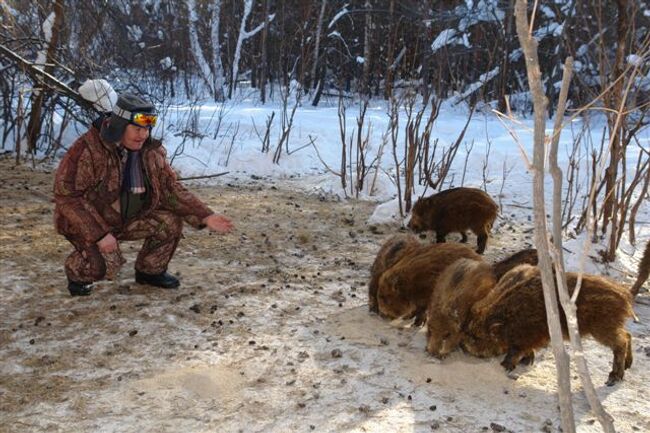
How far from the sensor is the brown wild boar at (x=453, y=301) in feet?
10.6

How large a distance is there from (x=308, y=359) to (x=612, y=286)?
155 cm

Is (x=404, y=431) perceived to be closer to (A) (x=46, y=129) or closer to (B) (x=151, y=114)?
(B) (x=151, y=114)

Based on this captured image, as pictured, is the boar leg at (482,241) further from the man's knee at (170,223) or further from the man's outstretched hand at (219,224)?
the man's knee at (170,223)

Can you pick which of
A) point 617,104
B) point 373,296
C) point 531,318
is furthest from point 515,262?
point 617,104

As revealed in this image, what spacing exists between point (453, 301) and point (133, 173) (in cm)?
210

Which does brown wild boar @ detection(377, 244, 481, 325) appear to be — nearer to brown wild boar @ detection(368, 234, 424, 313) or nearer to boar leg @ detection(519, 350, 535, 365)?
brown wild boar @ detection(368, 234, 424, 313)

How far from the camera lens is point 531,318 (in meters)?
2.99

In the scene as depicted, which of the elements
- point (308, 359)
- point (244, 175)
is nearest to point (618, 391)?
point (308, 359)

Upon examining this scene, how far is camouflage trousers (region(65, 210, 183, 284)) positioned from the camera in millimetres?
3922

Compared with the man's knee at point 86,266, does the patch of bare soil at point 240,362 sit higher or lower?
lower

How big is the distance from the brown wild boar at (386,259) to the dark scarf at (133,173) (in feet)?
5.14

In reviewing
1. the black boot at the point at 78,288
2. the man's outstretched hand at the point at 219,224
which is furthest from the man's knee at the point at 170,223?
the black boot at the point at 78,288

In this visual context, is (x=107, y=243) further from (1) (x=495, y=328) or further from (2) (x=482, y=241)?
(2) (x=482, y=241)

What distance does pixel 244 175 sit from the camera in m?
8.70
